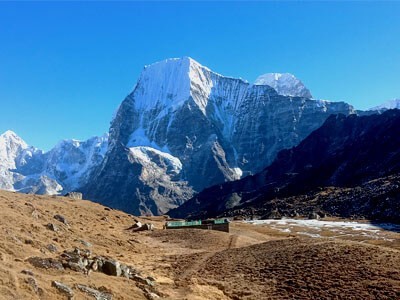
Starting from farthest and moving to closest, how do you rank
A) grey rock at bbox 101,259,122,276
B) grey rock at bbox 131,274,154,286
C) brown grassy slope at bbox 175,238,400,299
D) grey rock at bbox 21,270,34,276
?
brown grassy slope at bbox 175,238,400,299
grey rock at bbox 131,274,154,286
grey rock at bbox 101,259,122,276
grey rock at bbox 21,270,34,276

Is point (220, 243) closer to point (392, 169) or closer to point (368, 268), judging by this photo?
point (368, 268)

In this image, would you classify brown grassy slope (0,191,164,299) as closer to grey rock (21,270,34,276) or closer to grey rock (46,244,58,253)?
grey rock (21,270,34,276)

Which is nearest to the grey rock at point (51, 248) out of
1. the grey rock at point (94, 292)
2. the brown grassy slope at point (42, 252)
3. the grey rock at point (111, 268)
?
the brown grassy slope at point (42, 252)

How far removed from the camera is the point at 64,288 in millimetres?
24922

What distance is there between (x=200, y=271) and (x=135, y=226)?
163 feet

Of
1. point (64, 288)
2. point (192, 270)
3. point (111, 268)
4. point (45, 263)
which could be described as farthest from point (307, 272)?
point (45, 263)

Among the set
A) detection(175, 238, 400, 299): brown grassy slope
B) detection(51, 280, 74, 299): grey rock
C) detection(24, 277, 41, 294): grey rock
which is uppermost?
detection(24, 277, 41, 294): grey rock

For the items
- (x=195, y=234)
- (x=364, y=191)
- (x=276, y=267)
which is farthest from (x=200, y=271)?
(x=364, y=191)

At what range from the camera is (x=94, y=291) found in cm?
2652

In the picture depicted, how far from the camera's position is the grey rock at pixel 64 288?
967 inches

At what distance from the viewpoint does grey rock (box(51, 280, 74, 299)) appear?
2456 cm

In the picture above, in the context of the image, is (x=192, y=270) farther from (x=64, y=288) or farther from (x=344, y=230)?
(x=344, y=230)

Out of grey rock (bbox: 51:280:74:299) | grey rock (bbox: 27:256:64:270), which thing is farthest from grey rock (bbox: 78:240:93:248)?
grey rock (bbox: 51:280:74:299)

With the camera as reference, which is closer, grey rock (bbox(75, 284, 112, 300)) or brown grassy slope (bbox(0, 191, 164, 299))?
brown grassy slope (bbox(0, 191, 164, 299))
